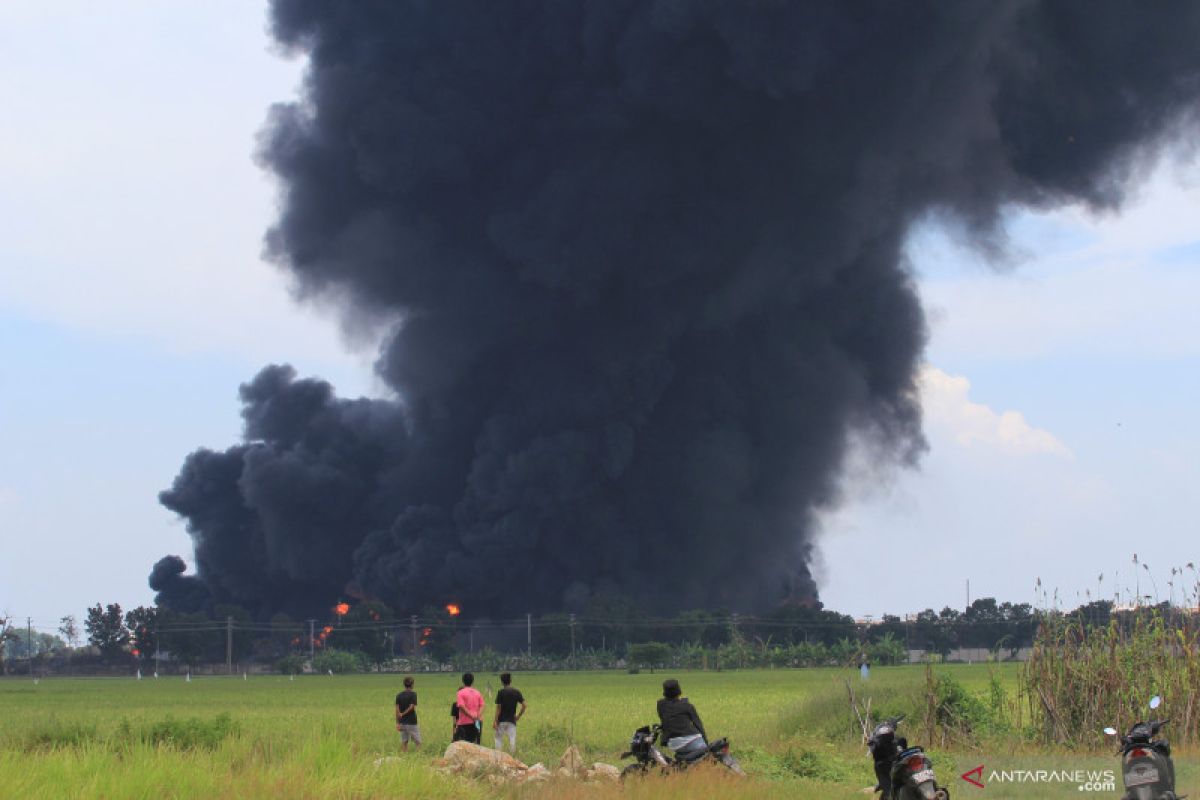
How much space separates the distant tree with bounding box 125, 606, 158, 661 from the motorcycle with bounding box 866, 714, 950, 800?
104 m

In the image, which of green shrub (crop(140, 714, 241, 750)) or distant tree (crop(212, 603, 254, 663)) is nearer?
green shrub (crop(140, 714, 241, 750))

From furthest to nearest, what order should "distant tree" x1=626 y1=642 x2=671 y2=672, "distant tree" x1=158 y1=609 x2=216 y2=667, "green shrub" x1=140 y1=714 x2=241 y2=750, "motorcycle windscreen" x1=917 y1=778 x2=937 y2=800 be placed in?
"distant tree" x1=158 y1=609 x2=216 y2=667 → "distant tree" x1=626 y1=642 x2=671 y2=672 → "green shrub" x1=140 y1=714 x2=241 y2=750 → "motorcycle windscreen" x1=917 y1=778 x2=937 y2=800

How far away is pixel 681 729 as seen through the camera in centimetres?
1728

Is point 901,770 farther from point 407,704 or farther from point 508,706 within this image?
point 407,704

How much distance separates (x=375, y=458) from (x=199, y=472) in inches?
715

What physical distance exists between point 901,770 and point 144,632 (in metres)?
107

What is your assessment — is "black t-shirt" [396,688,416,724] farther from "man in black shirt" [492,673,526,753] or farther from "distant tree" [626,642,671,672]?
"distant tree" [626,642,671,672]

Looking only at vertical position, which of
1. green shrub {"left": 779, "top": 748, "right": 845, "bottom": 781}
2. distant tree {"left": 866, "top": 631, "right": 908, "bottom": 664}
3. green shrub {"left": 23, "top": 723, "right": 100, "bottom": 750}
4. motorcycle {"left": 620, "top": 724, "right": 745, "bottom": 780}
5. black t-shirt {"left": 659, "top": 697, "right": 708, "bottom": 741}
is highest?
distant tree {"left": 866, "top": 631, "right": 908, "bottom": 664}

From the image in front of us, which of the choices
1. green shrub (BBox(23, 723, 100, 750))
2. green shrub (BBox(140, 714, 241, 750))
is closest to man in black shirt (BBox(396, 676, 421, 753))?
green shrub (BBox(140, 714, 241, 750))

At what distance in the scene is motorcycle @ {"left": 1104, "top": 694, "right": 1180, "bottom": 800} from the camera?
45.1 feet

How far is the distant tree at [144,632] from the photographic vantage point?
4486 inches

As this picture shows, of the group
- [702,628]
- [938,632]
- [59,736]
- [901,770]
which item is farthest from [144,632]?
[901,770]

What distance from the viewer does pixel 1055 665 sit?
79.5ft

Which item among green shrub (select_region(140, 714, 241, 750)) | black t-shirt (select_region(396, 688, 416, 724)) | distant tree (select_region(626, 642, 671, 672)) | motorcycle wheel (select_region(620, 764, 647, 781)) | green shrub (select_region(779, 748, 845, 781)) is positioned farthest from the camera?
distant tree (select_region(626, 642, 671, 672))
